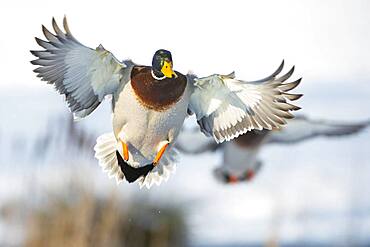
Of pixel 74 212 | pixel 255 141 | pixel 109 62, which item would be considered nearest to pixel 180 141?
pixel 255 141

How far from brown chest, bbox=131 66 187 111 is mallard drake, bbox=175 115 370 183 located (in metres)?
2.51

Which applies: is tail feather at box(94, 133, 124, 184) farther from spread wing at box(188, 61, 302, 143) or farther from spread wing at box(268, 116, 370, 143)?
spread wing at box(268, 116, 370, 143)

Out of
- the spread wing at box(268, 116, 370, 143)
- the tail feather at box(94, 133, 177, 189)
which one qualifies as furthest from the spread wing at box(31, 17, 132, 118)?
the spread wing at box(268, 116, 370, 143)

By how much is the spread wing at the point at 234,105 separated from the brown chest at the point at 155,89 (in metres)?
0.04

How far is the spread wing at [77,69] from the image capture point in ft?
3.99

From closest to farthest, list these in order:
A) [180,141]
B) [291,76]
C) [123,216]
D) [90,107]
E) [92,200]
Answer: [291,76] → [90,107] → [92,200] → [180,141] → [123,216]

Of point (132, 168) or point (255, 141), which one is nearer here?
point (132, 168)

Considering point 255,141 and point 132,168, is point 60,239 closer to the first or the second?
point 255,141

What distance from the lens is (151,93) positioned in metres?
1.22

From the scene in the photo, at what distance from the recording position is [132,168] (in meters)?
1.17

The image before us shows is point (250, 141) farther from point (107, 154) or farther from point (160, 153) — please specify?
point (160, 153)

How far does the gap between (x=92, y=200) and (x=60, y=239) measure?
0.32 m

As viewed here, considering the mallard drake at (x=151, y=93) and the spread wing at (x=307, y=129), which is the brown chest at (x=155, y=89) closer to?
the mallard drake at (x=151, y=93)

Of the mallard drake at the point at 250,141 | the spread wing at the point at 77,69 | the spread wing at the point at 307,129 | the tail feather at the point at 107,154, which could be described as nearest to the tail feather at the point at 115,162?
the tail feather at the point at 107,154
